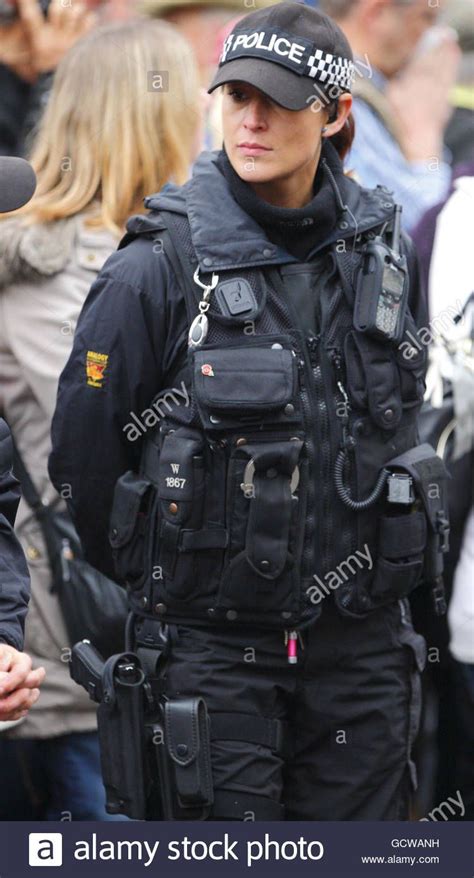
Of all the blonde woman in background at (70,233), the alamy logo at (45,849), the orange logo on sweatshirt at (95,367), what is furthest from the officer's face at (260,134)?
the alamy logo at (45,849)

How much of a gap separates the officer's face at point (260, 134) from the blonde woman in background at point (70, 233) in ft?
2.27

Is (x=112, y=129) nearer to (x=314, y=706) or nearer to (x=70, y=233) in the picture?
(x=70, y=233)

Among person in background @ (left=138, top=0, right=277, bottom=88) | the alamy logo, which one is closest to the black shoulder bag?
the alamy logo

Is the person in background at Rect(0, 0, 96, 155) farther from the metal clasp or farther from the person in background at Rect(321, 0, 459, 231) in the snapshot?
the metal clasp

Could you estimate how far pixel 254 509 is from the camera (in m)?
3.07

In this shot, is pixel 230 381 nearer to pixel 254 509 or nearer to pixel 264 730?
pixel 254 509

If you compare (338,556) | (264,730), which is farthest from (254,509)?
(264,730)

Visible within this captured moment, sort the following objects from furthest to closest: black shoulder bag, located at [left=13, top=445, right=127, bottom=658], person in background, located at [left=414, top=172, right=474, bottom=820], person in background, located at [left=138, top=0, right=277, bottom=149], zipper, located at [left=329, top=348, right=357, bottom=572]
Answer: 1. person in background, located at [left=138, top=0, right=277, bottom=149]
2. person in background, located at [left=414, top=172, right=474, bottom=820]
3. black shoulder bag, located at [left=13, top=445, right=127, bottom=658]
4. zipper, located at [left=329, top=348, right=357, bottom=572]

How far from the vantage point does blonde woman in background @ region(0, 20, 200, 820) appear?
381cm

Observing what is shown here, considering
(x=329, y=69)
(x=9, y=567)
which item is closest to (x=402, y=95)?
(x=329, y=69)

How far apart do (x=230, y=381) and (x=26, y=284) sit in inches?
37.3

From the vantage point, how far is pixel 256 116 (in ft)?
10.4

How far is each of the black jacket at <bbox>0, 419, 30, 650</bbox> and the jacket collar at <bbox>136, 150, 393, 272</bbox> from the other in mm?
614

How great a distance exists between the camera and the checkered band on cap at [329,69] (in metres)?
3.19
